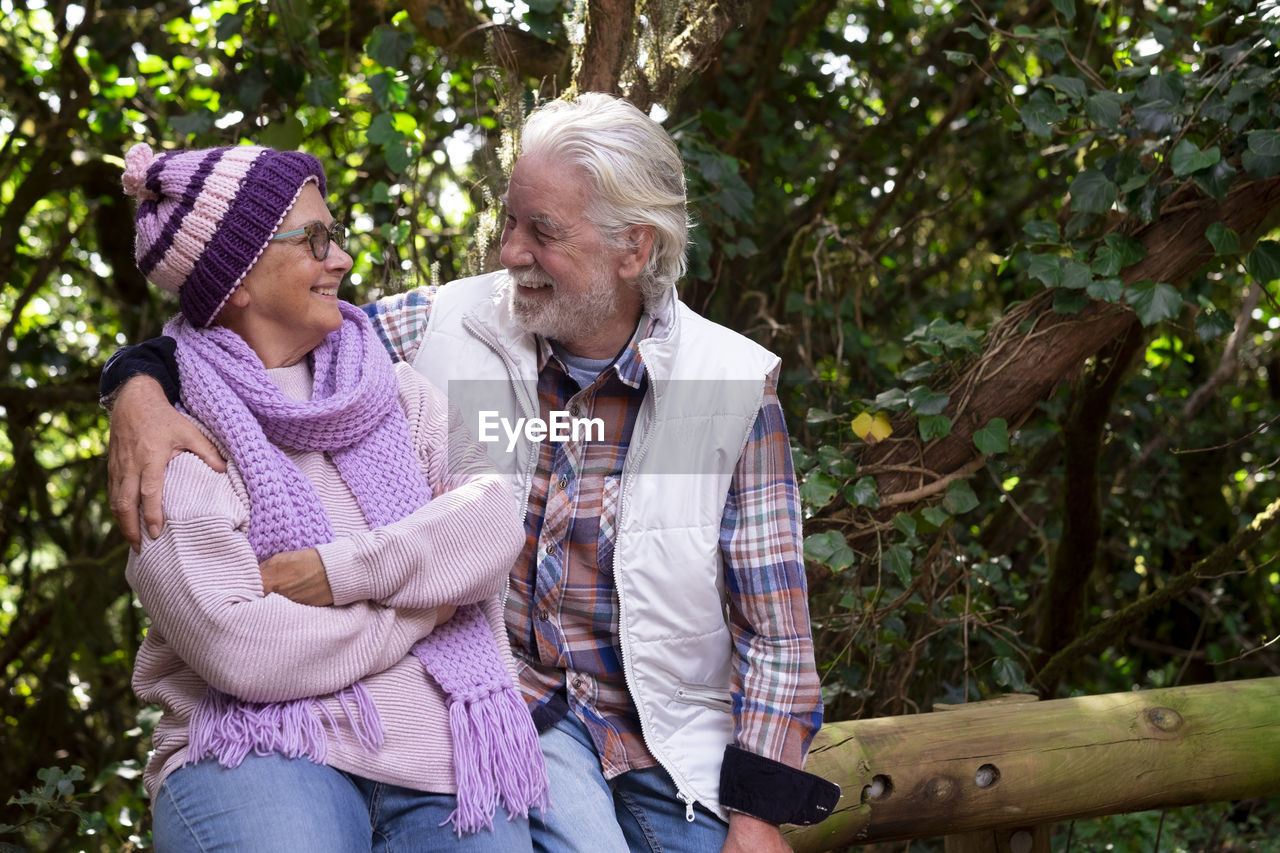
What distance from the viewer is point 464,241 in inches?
124

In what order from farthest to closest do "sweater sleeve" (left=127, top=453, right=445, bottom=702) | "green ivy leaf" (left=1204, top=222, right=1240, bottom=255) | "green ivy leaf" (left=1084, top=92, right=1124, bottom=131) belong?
"green ivy leaf" (left=1084, top=92, right=1124, bottom=131) < "green ivy leaf" (left=1204, top=222, right=1240, bottom=255) < "sweater sleeve" (left=127, top=453, right=445, bottom=702)

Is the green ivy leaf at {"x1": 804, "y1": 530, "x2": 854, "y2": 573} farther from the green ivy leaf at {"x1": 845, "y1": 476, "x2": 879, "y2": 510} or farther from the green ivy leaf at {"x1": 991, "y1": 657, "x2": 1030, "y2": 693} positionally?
the green ivy leaf at {"x1": 991, "y1": 657, "x2": 1030, "y2": 693}

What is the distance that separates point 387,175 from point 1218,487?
352 cm

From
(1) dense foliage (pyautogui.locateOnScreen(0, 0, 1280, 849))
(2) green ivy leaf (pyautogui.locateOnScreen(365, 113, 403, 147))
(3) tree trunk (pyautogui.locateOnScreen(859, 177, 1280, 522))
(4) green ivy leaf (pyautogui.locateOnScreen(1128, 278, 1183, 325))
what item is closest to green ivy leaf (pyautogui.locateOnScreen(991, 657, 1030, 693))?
(1) dense foliage (pyautogui.locateOnScreen(0, 0, 1280, 849))

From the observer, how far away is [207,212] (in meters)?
1.66

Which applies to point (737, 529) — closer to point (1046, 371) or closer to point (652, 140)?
point (652, 140)

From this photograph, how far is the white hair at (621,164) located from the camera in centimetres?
201

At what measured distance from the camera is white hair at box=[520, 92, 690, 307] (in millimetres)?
2012

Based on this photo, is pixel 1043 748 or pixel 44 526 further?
pixel 44 526

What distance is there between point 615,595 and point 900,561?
1.02m

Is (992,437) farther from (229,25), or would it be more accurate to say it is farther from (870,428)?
(229,25)

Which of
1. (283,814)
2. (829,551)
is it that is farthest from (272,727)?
(829,551)

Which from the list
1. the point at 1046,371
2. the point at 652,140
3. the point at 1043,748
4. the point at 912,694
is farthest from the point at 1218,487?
the point at 652,140

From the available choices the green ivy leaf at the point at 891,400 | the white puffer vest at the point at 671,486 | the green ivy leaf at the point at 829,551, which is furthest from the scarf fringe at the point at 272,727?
the green ivy leaf at the point at 891,400
